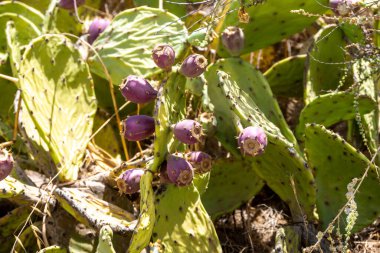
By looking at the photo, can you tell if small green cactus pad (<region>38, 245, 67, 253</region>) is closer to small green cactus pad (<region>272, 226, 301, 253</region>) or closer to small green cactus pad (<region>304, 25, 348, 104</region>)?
small green cactus pad (<region>272, 226, 301, 253</region>)

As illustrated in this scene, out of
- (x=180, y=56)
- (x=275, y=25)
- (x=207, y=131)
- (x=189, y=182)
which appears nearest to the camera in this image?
(x=189, y=182)

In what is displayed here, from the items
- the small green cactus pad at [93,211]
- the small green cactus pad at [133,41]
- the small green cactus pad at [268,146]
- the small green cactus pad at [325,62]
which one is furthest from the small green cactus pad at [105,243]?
the small green cactus pad at [325,62]

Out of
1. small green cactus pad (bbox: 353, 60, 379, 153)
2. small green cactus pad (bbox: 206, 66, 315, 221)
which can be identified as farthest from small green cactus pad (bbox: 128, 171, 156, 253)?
small green cactus pad (bbox: 353, 60, 379, 153)

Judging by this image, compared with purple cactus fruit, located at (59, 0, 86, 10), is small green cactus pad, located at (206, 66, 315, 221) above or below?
below

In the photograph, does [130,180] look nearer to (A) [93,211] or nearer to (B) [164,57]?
(A) [93,211]

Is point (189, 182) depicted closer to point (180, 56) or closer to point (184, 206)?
point (184, 206)

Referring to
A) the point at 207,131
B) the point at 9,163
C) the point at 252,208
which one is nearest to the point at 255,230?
the point at 252,208

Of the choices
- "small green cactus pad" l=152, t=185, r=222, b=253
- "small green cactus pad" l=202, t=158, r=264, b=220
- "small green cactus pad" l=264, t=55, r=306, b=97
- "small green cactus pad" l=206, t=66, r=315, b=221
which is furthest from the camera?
"small green cactus pad" l=264, t=55, r=306, b=97
